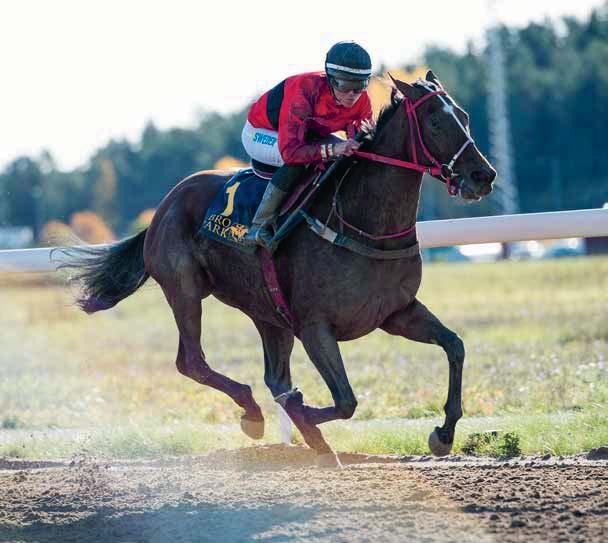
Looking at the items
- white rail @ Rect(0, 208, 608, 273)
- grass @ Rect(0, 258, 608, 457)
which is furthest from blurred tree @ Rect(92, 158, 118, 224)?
white rail @ Rect(0, 208, 608, 273)

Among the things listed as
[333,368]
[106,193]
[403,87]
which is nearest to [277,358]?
[333,368]

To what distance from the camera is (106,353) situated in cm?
1630

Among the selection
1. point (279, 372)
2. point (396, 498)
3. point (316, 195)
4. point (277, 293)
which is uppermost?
point (316, 195)

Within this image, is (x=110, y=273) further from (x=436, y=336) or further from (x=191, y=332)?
(x=436, y=336)

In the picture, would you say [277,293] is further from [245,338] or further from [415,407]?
[245,338]

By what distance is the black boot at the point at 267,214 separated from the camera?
6.67m

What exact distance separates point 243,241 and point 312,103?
3.12ft

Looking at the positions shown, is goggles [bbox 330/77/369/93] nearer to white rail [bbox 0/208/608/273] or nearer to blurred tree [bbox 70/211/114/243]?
white rail [bbox 0/208/608/273]

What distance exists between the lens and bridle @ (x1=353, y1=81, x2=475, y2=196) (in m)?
6.01

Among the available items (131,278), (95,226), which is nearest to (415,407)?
(131,278)

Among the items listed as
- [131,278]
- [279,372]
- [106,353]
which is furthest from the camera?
[106,353]

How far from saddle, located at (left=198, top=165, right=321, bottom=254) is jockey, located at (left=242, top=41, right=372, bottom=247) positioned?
0.25 feet

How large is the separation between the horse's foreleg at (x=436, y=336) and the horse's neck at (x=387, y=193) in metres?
0.58

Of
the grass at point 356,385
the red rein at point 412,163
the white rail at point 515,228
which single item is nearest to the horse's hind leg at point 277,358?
the grass at point 356,385
